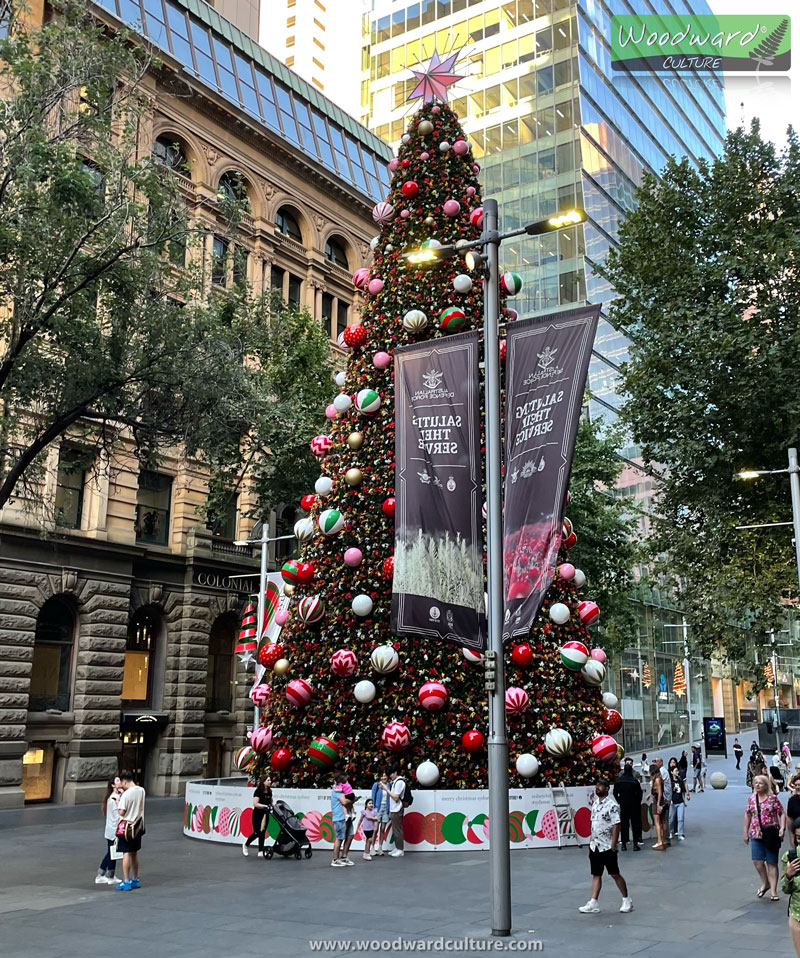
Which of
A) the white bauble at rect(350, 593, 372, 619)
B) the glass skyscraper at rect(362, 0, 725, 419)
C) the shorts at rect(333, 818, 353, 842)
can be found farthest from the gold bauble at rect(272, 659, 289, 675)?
the glass skyscraper at rect(362, 0, 725, 419)

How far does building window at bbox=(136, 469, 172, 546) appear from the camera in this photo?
109 feet

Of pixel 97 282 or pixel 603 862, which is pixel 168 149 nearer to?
pixel 97 282

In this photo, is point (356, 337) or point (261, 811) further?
point (356, 337)

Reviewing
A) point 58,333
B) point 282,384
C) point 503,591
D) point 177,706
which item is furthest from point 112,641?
point 503,591

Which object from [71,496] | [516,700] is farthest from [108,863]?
[71,496]

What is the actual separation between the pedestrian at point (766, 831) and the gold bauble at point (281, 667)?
842cm

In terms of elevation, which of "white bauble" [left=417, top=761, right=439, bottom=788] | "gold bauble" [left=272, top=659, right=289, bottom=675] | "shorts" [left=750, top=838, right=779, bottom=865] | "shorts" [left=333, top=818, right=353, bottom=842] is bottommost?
"shorts" [left=333, top=818, right=353, bottom=842]

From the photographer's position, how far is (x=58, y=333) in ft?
56.9

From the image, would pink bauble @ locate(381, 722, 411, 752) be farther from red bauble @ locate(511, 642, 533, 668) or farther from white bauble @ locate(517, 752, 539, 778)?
red bauble @ locate(511, 642, 533, 668)

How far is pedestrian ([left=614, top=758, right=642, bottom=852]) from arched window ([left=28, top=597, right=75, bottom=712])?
60.2 feet

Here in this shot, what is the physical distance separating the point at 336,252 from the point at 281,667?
3065 centimetres

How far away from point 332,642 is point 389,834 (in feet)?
11.3

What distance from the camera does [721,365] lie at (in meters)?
24.8

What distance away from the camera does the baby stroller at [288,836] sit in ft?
50.8
